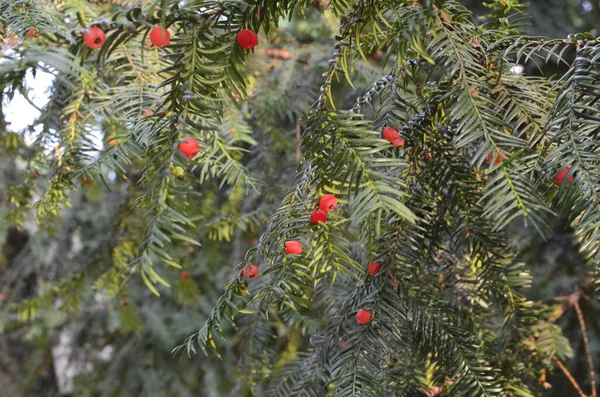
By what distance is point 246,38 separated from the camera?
1.41 feet

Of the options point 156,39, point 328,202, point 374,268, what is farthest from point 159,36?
point 374,268

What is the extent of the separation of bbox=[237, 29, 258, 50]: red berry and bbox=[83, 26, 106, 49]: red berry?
0.37 ft

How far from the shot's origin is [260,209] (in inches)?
40.2

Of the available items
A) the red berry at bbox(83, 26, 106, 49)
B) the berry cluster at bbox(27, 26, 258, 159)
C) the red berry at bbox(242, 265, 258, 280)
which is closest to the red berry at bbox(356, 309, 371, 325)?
the red berry at bbox(242, 265, 258, 280)

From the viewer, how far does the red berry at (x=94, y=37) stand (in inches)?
15.6

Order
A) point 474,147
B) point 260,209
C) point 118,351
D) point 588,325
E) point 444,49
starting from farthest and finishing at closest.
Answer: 1. point 118,351
2. point 588,325
3. point 260,209
4. point 474,147
5. point 444,49

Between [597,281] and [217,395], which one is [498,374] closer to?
[597,281]

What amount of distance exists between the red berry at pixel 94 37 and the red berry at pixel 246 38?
0.37ft

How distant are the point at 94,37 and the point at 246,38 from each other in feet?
0.41

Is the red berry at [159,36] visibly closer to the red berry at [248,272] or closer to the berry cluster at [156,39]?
the berry cluster at [156,39]

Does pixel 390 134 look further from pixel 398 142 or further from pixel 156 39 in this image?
pixel 156 39

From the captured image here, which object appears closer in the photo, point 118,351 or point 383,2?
point 383,2

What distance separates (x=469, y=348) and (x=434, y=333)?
0.04 metres

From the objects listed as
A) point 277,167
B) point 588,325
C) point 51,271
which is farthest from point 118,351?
point 588,325
